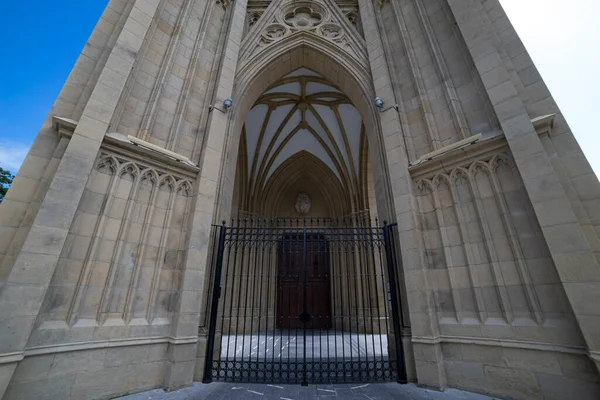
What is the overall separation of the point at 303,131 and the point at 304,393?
12.0m

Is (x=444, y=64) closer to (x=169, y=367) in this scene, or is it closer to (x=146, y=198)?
(x=146, y=198)

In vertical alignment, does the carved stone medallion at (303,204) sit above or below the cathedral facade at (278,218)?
above

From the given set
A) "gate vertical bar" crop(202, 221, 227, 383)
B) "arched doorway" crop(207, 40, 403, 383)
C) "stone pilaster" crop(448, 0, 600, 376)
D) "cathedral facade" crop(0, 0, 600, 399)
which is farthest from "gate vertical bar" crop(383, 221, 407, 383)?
"arched doorway" crop(207, 40, 403, 383)

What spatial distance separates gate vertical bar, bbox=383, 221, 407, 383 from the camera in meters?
4.62

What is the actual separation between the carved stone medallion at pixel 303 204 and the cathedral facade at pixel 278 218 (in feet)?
28.3

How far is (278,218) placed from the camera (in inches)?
208

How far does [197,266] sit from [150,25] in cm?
550

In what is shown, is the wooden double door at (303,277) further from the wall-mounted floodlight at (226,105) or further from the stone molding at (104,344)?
the wall-mounted floodlight at (226,105)

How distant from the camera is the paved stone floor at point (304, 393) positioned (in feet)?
12.5

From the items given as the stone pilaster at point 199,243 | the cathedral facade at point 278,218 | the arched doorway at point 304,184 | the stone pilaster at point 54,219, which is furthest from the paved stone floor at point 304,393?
the arched doorway at point 304,184

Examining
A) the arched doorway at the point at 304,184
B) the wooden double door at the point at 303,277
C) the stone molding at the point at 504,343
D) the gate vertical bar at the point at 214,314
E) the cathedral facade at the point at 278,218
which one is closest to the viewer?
the stone molding at the point at 504,343

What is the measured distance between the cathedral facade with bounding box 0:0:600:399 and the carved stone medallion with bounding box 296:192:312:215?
8.63 meters

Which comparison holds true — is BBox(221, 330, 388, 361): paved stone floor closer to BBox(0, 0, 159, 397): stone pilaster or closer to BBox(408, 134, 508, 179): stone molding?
BBox(0, 0, 159, 397): stone pilaster

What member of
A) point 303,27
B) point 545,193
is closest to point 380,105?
point 545,193
